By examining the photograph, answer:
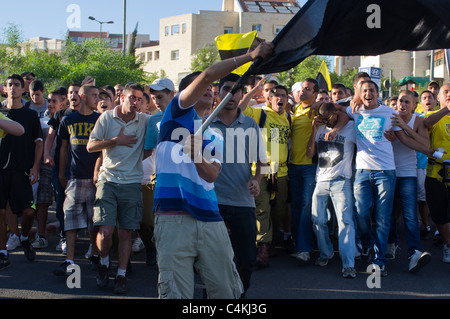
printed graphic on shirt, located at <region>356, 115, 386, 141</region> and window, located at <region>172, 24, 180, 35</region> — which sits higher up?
window, located at <region>172, 24, 180, 35</region>

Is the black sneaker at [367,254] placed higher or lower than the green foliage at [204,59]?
lower

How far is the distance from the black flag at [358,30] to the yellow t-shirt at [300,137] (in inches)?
147

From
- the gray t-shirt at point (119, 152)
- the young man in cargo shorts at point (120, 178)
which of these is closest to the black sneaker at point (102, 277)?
the young man in cargo shorts at point (120, 178)

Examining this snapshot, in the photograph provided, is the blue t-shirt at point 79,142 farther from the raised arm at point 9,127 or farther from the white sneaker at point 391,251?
the white sneaker at point 391,251

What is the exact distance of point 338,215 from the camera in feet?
22.2

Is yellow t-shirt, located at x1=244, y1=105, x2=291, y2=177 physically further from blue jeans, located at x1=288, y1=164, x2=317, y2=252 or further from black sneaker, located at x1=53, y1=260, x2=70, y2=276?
black sneaker, located at x1=53, y1=260, x2=70, y2=276

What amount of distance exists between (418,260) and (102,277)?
378 centimetres

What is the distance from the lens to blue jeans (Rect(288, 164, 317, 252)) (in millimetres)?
7126

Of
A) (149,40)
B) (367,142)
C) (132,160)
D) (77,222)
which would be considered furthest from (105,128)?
(149,40)

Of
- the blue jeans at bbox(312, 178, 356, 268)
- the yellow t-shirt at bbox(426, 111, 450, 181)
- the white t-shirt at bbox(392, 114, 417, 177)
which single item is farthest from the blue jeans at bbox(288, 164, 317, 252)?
the yellow t-shirt at bbox(426, 111, 450, 181)

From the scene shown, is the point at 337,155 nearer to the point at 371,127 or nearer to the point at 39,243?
the point at 371,127

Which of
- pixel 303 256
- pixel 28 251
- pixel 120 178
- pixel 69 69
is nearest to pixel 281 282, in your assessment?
pixel 303 256

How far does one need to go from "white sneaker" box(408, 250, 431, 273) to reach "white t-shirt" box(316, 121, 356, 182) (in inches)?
49.8

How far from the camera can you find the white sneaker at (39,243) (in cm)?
789
